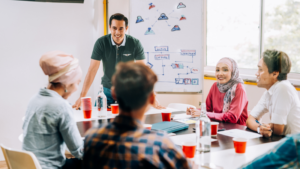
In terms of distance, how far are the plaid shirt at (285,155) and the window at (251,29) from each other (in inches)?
103

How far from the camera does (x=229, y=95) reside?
258 cm

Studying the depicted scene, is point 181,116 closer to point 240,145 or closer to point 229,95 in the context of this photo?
point 229,95

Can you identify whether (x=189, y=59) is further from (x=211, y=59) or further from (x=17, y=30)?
(x=17, y=30)

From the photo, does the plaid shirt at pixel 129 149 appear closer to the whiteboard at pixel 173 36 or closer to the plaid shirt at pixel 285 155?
the plaid shirt at pixel 285 155

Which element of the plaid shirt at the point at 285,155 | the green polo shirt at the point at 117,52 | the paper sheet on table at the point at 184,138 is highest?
the green polo shirt at the point at 117,52

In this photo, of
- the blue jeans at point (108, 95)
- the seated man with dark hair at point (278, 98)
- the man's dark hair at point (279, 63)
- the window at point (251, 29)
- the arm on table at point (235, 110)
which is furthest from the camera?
the window at point (251, 29)

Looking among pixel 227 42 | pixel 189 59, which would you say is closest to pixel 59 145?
pixel 189 59

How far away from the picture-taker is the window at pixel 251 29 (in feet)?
10.6

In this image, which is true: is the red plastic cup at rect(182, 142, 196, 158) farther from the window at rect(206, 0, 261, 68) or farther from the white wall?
the white wall

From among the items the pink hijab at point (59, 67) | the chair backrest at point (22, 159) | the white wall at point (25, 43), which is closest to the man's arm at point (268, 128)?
the pink hijab at point (59, 67)

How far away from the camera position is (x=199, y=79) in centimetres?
376

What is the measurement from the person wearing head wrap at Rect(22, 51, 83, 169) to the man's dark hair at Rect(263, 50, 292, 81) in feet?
4.76

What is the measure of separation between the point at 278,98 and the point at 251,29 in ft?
7.03

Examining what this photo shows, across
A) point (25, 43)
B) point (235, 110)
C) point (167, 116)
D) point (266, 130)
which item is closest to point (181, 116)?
point (167, 116)
